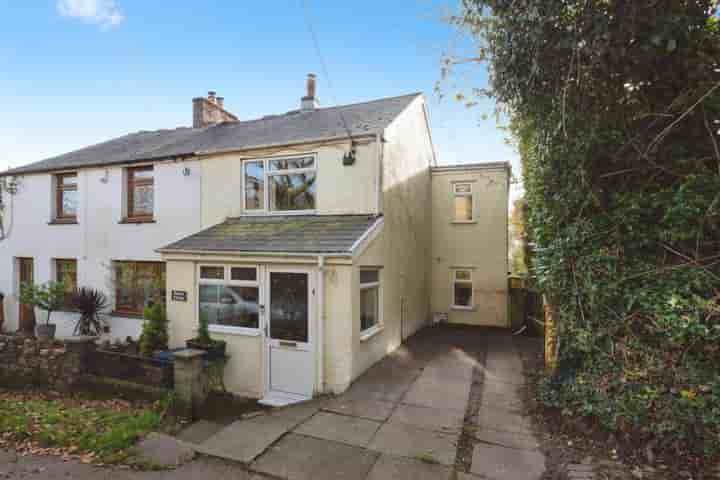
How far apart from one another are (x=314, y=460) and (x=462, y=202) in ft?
34.3

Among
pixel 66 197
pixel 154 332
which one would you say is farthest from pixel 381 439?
pixel 66 197

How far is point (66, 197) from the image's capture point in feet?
37.4

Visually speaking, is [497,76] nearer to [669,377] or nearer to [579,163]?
[579,163]

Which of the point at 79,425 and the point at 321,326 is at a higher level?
the point at 321,326

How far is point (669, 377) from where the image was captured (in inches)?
150

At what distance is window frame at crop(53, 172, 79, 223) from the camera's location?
438 inches

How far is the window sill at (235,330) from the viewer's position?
692 cm

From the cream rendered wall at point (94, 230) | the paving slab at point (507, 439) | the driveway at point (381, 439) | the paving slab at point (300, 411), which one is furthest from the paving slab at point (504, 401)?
the cream rendered wall at point (94, 230)

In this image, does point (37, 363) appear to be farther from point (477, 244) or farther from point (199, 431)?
point (477, 244)

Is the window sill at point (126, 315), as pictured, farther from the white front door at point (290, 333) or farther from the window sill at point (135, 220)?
the white front door at point (290, 333)

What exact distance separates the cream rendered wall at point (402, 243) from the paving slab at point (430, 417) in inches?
55.1

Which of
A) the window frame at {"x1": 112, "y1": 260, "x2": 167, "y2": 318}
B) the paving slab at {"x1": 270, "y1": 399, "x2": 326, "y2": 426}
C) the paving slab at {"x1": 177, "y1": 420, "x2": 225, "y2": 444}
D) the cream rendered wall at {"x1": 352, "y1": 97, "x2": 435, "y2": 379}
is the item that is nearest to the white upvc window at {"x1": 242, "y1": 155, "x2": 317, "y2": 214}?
the cream rendered wall at {"x1": 352, "y1": 97, "x2": 435, "y2": 379}

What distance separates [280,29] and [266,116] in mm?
6858

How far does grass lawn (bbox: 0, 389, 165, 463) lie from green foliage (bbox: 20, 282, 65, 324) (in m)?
4.36
